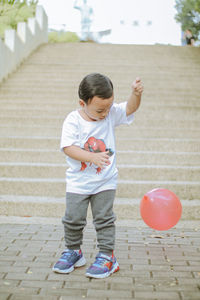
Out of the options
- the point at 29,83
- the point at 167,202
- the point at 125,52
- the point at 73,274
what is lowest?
the point at 73,274

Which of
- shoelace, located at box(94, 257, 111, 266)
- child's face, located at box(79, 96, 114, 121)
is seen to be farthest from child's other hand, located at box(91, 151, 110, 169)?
shoelace, located at box(94, 257, 111, 266)

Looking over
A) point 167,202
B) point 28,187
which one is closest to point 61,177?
point 28,187

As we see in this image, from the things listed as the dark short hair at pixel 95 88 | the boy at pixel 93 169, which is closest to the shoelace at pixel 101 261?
the boy at pixel 93 169

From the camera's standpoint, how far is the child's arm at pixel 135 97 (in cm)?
296

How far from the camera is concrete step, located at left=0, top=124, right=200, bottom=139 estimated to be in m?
6.80

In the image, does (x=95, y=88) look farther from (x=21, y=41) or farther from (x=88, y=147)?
(x=21, y=41)

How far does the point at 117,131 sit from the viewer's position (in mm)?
7000

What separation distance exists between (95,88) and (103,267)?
1245 millimetres

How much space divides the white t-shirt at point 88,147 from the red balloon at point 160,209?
1.63 feet

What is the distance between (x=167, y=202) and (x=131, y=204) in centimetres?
130

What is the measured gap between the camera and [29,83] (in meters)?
10.0

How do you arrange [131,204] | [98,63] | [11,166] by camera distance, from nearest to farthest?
1. [131,204]
2. [11,166]
3. [98,63]

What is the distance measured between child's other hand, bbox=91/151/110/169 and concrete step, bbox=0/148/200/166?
10.0ft

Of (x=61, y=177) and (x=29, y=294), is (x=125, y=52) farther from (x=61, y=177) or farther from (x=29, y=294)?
(x=29, y=294)
